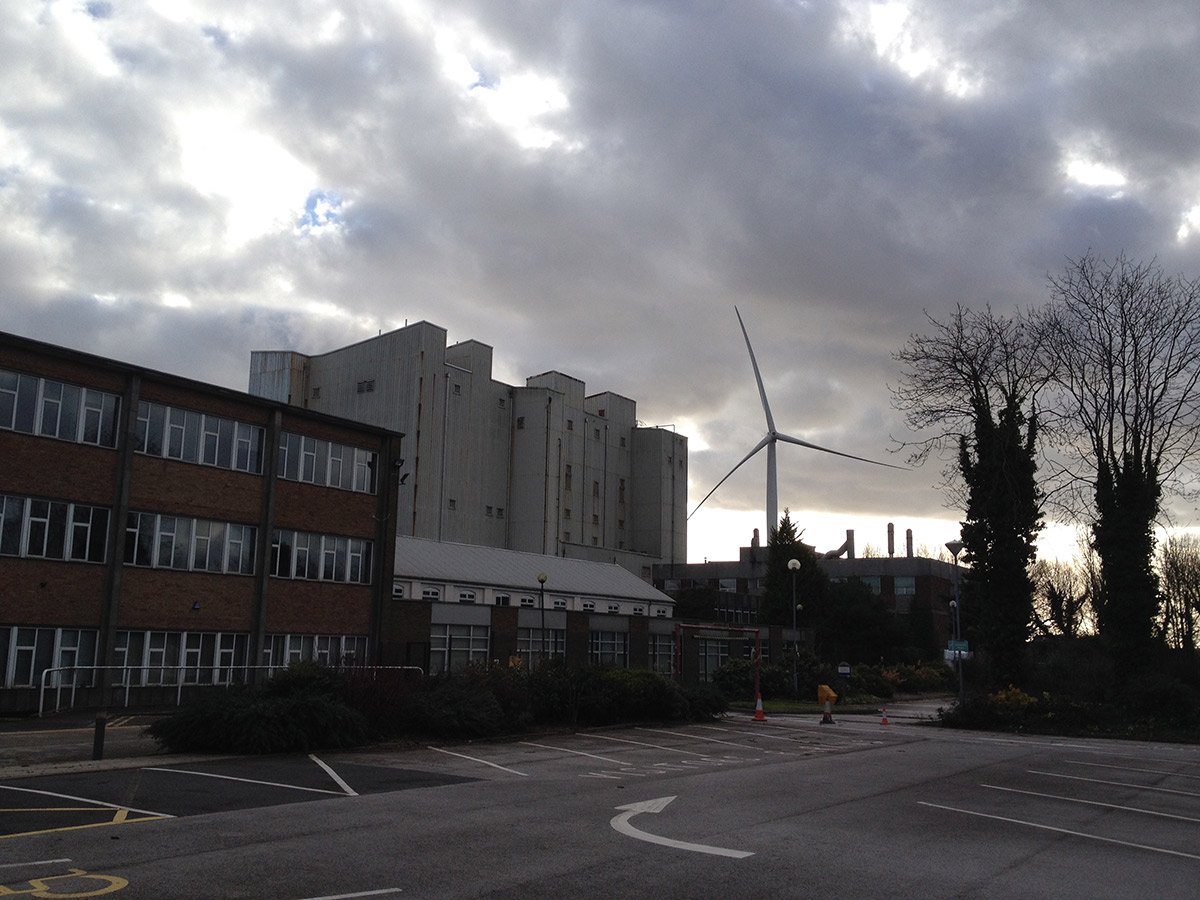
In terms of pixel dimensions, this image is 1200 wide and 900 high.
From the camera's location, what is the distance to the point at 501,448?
279ft

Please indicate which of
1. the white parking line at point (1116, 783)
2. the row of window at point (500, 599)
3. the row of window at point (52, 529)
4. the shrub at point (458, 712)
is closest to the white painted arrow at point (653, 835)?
the white parking line at point (1116, 783)

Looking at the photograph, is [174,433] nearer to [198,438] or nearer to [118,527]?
[198,438]

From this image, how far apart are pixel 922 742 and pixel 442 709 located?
13.8 metres

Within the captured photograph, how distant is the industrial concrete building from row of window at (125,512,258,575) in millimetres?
35314

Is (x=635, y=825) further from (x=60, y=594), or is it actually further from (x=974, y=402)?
(x=974, y=402)

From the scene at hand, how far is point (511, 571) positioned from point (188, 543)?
79.7 feet

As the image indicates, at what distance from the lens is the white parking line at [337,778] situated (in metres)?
15.5

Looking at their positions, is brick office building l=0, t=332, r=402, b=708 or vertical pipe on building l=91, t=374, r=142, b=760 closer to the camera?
brick office building l=0, t=332, r=402, b=708

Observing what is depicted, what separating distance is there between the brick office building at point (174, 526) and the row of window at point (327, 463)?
0.19 ft

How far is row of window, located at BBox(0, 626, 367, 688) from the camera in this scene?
101 ft

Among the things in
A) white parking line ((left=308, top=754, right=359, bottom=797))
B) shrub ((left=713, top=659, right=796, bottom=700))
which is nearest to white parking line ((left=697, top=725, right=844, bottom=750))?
white parking line ((left=308, top=754, right=359, bottom=797))

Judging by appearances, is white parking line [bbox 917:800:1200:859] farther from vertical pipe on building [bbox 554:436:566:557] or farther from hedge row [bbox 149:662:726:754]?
vertical pipe on building [bbox 554:436:566:557]

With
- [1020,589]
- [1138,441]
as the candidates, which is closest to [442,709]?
[1020,589]

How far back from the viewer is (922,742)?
1147 inches
